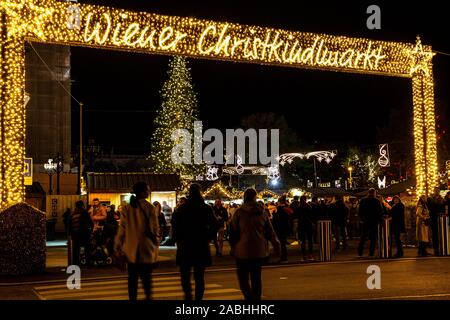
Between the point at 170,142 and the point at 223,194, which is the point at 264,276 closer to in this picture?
the point at 223,194

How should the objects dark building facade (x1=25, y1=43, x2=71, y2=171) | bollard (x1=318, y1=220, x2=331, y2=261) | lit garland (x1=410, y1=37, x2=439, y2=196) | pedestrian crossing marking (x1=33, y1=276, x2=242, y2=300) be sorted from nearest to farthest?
pedestrian crossing marking (x1=33, y1=276, x2=242, y2=300)
bollard (x1=318, y1=220, x2=331, y2=261)
lit garland (x1=410, y1=37, x2=439, y2=196)
dark building facade (x1=25, y1=43, x2=71, y2=171)

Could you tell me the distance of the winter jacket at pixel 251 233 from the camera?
9.11 m

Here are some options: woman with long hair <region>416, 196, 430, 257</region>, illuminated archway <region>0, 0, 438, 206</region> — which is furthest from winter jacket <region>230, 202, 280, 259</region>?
woman with long hair <region>416, 196, 430, 257</region>

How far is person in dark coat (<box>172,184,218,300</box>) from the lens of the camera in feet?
29.7

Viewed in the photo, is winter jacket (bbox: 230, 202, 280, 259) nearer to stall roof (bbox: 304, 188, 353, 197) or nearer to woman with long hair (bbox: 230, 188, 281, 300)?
woman with long hair (bbox: 230, 188, 281, 300)

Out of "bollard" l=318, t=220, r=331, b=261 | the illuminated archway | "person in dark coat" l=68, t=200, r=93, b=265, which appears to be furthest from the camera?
"bollard" l=318, t=220, r=331, b=261

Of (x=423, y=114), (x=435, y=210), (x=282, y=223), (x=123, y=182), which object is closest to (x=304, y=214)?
(x=282, y=223)

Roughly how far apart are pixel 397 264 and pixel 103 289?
291 inches

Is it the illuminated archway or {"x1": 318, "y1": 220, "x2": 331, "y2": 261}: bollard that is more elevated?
the illuminated archway

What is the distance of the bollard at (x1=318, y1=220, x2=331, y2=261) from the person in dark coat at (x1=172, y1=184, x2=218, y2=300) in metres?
8.51

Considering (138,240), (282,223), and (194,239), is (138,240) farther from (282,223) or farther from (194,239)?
(282,223)

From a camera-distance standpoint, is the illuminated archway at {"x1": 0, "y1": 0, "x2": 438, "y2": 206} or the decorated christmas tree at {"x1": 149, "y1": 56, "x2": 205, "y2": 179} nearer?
the illuminated archway at {"x1": 0, "y1": 0, "x2": 438, "y2": 206}

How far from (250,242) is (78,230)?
29.9 feet
